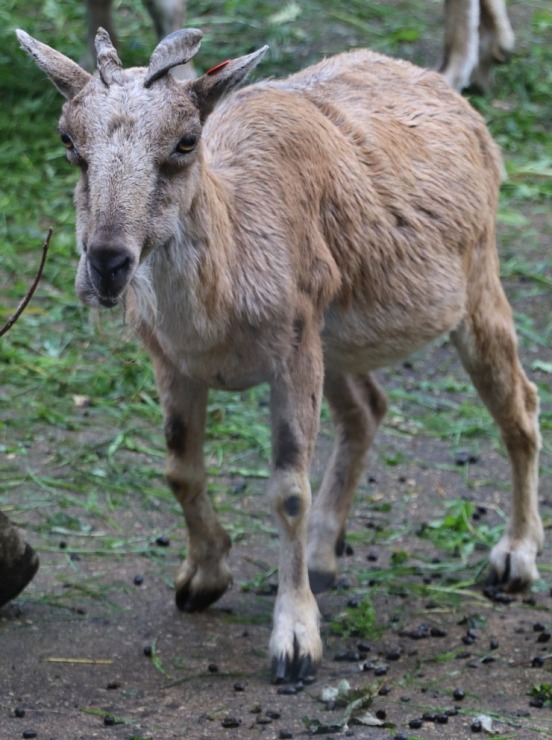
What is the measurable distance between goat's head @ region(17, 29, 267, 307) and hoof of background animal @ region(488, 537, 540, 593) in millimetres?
2489

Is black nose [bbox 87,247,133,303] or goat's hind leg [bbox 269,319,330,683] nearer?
black nose [bbox 87,247,133,303]

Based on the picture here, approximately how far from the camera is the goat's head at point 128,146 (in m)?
4.25

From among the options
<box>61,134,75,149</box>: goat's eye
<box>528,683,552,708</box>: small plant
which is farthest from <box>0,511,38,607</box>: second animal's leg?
<box>528,683,552,708</box>: small plant

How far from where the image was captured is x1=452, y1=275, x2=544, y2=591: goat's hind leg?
6199 mm

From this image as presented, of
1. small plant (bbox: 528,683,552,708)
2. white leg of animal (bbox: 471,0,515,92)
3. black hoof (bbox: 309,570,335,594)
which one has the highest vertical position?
white leg of animal (bbox: 471,0,515,92)

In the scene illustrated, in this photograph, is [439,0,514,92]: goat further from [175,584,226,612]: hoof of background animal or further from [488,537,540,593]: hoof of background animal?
[175,584,226,612]: hoof of background animal

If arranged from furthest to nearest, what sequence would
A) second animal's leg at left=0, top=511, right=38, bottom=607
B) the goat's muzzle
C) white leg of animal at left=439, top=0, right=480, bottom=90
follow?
white leg of animal at left=439, top=0, right=480, bottom=90, second animal's leg at left=0, top=511, right=38, bottom=607, the goat's muzzle

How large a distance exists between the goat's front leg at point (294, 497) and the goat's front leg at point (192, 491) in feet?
1.37

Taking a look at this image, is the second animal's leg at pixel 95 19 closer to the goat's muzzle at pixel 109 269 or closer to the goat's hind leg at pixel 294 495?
the goat's hind leg at pixel 294 495

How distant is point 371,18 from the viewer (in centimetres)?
1290

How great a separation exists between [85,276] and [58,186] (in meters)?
5.86

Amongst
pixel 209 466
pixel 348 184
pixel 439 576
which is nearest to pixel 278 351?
pixel 348 184

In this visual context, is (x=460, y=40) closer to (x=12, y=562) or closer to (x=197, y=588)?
(x=197, y=588)

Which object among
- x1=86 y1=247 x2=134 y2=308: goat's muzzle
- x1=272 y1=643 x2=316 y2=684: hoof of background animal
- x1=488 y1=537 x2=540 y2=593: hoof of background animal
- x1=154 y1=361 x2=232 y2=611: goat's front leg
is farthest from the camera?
x1=488 y1=537 x2=540 y2=593: hoof of background animal
